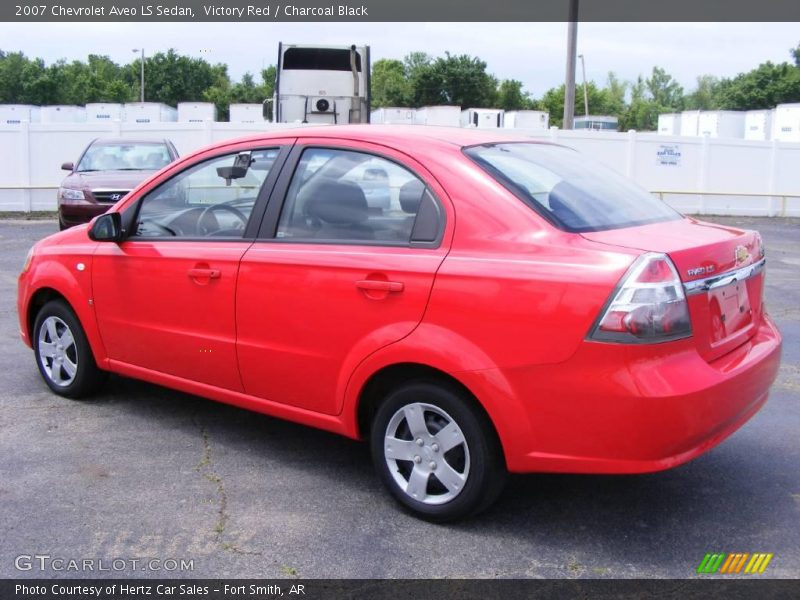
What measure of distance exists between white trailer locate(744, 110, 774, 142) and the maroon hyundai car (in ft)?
84.3

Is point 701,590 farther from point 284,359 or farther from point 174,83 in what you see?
point 174,83

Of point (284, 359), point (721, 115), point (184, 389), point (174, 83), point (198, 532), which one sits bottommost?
point (198, 532)

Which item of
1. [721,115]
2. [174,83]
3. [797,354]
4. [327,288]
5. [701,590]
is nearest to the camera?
[701,590]

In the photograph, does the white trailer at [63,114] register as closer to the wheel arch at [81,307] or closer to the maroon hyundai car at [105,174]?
the maroon hyundai car at [105,174]

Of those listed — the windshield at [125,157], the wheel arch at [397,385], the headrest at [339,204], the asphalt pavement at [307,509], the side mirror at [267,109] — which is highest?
the side mirror at [267,109]

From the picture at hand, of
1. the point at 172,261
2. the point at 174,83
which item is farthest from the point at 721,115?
the point at 174,83

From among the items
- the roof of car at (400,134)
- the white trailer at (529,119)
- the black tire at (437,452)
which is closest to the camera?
the black tire at (437,452)

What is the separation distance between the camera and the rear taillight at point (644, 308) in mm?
3135

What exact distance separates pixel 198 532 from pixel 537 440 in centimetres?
147

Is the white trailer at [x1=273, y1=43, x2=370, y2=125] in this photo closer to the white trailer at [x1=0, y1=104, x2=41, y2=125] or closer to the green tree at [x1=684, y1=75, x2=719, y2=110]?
the white trailer at [x1=0, y1=104, x2=41, y2=125]

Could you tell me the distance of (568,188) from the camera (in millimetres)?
3869

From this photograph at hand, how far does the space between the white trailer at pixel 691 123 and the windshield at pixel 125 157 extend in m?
26.4

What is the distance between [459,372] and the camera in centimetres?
342

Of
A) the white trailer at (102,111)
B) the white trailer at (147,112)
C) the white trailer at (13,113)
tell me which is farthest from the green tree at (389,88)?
the white trailer at (13,113)
